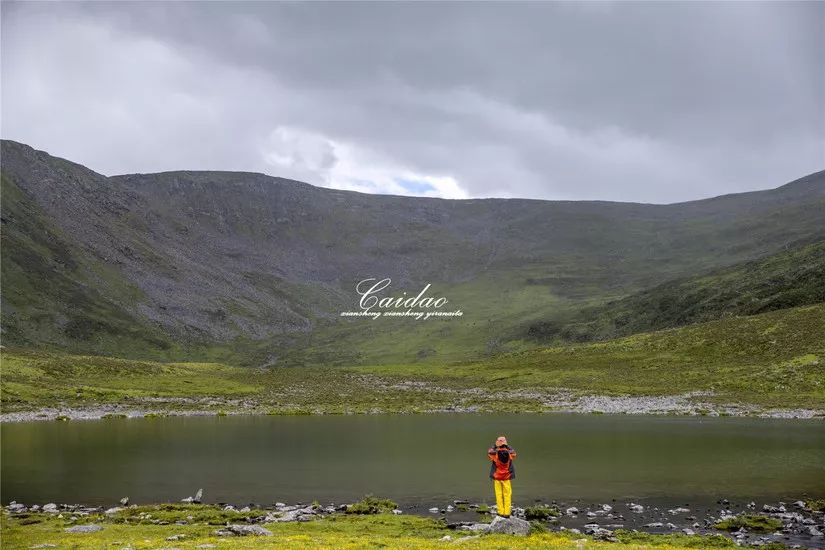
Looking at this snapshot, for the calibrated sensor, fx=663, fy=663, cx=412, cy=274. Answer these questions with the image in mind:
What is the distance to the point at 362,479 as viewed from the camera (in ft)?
135

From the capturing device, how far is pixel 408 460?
47625mm

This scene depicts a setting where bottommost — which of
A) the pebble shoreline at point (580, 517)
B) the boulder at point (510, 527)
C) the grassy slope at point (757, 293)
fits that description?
the pebble shoreline at point (580, 517)

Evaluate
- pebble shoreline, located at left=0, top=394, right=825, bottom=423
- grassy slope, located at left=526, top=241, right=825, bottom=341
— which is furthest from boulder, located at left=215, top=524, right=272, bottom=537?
grassy slope, located at left=526, top=241, right=825, bottom=341

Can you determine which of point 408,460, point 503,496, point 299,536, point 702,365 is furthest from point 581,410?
point 299,536

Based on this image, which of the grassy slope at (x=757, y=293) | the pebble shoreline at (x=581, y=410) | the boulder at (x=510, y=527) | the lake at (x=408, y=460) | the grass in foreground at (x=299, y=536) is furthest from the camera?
the grassy slope at (x=757, y=293)

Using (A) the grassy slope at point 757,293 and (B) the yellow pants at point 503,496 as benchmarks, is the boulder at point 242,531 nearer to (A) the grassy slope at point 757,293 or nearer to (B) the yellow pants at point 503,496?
(B) the yellow pants at point 503,496

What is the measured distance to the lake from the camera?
120 ft

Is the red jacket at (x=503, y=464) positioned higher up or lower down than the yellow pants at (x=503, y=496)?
higher up

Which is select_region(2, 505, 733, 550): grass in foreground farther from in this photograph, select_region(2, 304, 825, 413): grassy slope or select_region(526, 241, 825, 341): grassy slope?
select_region(526, 241, 825, 341): grassy slope

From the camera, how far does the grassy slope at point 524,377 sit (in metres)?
93.7

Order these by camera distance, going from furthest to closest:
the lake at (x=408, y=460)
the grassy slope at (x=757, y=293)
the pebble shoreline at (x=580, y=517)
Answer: the grassy slope at (x=757, y=293) → the lake at (x=408, y=460) → the pebble shoreline at (x=580, y=517)

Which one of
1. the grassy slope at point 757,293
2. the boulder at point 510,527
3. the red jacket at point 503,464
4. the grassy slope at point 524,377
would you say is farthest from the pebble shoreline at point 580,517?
the grassy slope at point 757,293

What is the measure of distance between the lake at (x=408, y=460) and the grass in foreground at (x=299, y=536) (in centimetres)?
553

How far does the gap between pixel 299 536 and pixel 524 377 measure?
108333mm
